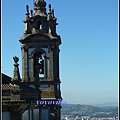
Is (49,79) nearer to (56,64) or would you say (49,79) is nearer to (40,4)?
(56,64)

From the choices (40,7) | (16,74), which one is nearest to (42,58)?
(40,7)

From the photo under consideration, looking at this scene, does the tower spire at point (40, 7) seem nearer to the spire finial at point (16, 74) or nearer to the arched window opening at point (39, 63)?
the arched window opening at point (39, 63)

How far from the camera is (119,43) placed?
6.79 m

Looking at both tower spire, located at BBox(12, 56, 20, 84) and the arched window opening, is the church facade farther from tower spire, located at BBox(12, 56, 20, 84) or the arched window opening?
tower spire, located at BBox(12, 56, 20, 84)

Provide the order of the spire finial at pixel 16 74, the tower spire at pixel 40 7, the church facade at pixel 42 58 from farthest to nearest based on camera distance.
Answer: the tower spire at pixel 40 7, the church facade at pixel 42 58, the spire finial at pixel 16 74

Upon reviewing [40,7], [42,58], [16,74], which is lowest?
[16,74]

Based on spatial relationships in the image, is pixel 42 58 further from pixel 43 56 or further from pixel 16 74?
pixel 16 74

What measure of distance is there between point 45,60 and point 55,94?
2.73 m

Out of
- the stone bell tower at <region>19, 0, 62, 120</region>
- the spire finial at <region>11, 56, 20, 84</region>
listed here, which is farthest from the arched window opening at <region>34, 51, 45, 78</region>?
the spire finial at <region>11, 56, 20, 84</region>

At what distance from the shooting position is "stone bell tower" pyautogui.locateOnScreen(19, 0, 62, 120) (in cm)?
3219

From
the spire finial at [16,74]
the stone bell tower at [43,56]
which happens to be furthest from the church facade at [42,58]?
the spire finial at [16,74]

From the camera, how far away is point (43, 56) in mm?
32719

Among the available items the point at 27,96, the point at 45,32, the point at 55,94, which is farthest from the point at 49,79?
the point at 27,96

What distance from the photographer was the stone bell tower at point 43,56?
106 ft
